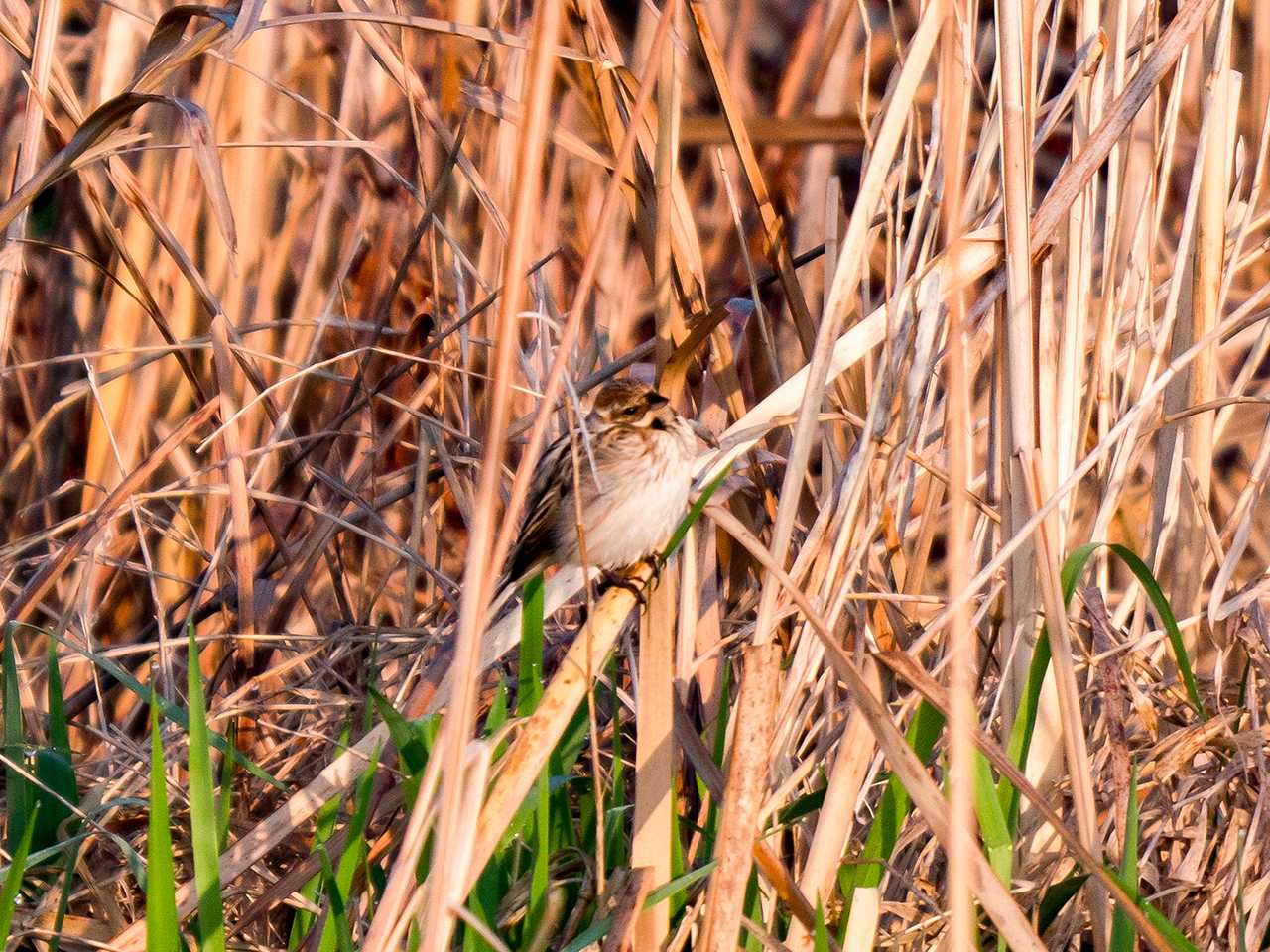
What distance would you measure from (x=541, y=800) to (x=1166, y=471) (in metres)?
1.29

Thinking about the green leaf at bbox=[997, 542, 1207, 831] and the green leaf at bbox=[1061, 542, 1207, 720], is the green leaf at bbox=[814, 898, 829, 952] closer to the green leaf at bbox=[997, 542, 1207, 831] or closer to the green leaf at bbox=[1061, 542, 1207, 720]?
the green leaf at bbox=[997, 542, 1207, 831]

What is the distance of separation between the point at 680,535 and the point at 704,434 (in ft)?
1.83

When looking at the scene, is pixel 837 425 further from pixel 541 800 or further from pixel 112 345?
pixel 112 345

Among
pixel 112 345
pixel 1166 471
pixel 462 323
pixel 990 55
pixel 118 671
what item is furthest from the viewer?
pixel 990 55

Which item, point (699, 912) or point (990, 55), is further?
point (990, 55)

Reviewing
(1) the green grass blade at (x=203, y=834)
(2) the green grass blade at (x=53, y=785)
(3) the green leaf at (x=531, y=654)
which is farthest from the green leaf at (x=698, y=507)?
(2) the green grass blade at (x=53, y=785)

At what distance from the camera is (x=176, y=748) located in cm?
270

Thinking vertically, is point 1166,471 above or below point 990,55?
below

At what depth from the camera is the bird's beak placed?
2406 mm

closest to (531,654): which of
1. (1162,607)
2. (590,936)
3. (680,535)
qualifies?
(680,535)

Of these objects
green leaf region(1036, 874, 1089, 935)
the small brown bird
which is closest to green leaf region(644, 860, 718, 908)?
green leaf region(1036, 874, 1089, 935)

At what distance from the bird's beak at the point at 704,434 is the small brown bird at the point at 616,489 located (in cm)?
2

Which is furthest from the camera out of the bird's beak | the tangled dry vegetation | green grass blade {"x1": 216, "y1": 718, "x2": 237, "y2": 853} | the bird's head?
the bird's head

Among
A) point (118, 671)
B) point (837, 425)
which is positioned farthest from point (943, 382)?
point (118, 671)
